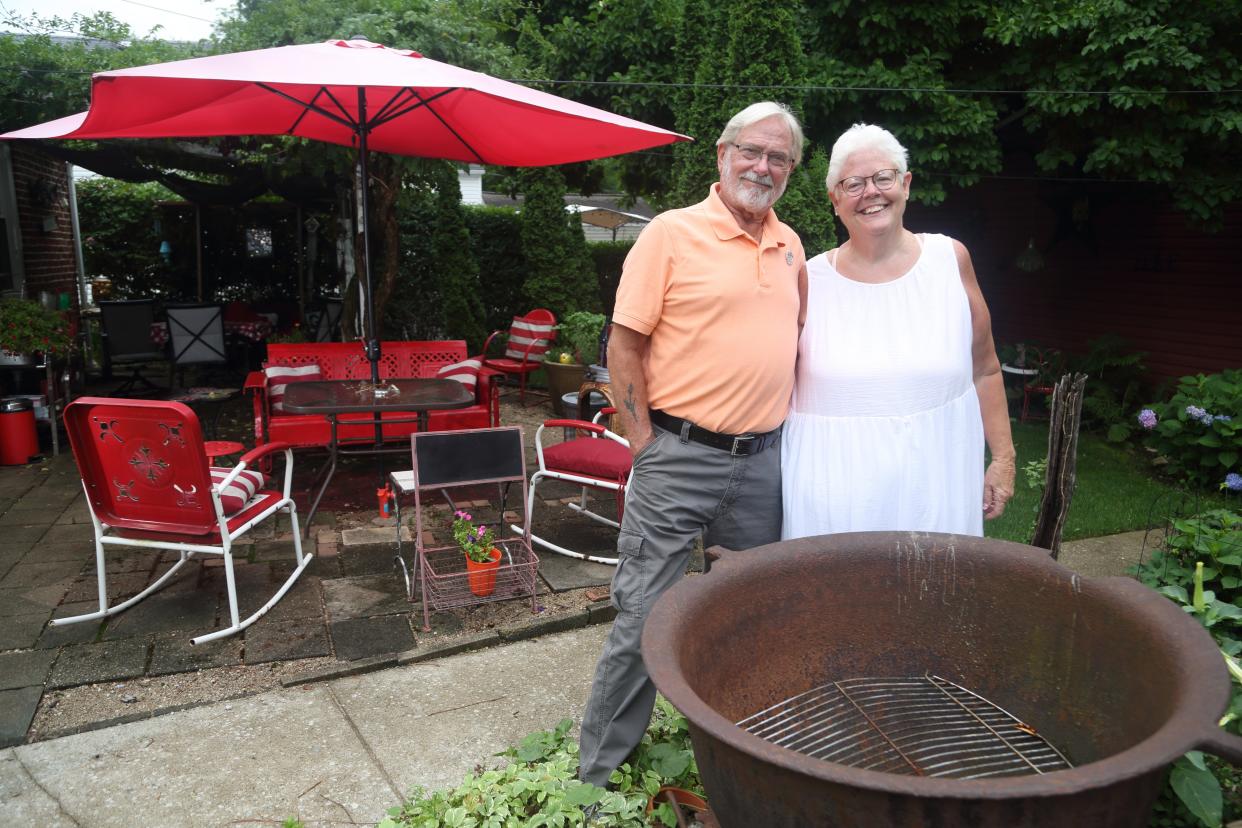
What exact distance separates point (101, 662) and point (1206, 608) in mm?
3686

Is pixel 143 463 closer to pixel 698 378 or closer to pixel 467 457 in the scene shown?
A: pixel 467 457

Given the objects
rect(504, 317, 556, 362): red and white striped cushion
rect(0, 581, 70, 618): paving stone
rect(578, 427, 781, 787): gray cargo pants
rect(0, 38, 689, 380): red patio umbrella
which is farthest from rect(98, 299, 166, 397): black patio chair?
rect(578, 427, 781, 787): gray cargo pants

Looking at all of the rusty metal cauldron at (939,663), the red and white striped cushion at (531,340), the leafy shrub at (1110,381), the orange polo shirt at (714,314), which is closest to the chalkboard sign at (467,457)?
the orange polo shirt at (714,314)

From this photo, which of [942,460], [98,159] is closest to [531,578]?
[942,460]

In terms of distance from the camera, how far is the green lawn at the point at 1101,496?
539cm

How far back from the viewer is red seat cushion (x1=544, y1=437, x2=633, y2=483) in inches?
170

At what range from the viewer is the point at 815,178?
7227 millimetres

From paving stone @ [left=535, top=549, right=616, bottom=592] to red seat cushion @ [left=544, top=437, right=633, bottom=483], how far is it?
1.53 feet

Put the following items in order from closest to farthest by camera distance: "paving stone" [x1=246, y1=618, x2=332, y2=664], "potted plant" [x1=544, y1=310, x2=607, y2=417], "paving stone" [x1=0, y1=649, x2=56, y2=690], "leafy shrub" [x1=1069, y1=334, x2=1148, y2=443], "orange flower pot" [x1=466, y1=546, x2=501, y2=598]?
"paving stone" [x1=0, y1=649, x2=56, y2=690] < "paving stone" [x1=246, y1=618, x2=332, y2=664] < "orange flower pot" [x1=466, y1=546, x2=501, y2=598] < "potted plant" [x1=544, y1=310, x2=607, y2=417] < "leafy shrub" [x1=1069, y1=334, x2=1148, y2=443]

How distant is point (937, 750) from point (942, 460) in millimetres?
739

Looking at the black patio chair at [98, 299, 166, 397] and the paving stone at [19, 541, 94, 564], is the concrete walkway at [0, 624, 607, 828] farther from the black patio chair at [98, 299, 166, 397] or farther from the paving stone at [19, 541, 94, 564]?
the black patio chair at [98, 299, 166, 397]

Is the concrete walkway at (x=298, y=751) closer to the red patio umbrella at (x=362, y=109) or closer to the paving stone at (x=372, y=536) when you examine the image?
the paving stone at (x=372, y=536)

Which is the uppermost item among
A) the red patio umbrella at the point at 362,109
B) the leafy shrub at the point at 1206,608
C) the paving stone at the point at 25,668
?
the red patio umbrella at the point at 362,109

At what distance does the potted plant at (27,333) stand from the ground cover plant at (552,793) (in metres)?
5.77
